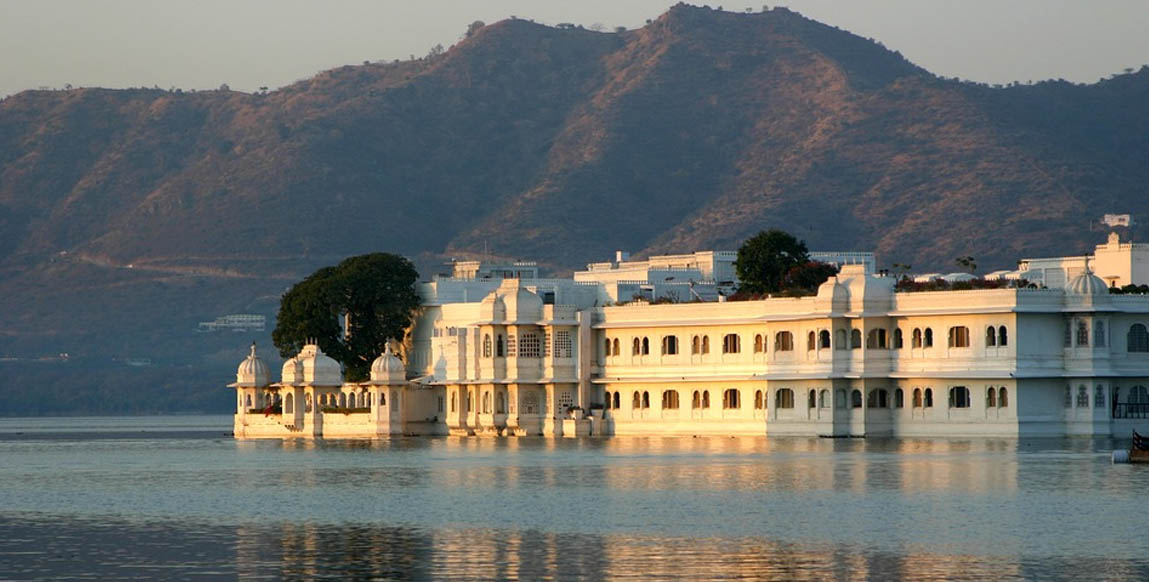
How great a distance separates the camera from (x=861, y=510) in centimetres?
5178

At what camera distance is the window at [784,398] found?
99562 millimetres

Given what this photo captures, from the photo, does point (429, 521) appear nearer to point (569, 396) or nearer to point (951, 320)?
point (951, 320)

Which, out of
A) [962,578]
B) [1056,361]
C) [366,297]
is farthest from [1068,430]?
[962,578]

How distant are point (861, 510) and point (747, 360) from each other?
50766 mm

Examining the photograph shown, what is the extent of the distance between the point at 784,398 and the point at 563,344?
14.5 m

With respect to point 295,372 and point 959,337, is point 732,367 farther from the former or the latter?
point 295,372

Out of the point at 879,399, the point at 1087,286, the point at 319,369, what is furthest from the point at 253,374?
the point at 1087,286

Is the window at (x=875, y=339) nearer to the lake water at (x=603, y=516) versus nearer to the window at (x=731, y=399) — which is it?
the window at (x=731, y=399)

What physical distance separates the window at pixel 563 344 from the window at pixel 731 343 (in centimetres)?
955

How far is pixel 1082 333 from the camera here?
9088cm

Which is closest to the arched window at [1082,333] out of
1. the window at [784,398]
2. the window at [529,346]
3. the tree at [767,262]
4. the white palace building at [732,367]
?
the white palace building at [732,367]

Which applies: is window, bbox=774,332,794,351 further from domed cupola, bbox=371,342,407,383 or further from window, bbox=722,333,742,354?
domed cupola, bbox=371,342,407,383

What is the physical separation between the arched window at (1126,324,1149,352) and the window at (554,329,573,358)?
29016 millimetres

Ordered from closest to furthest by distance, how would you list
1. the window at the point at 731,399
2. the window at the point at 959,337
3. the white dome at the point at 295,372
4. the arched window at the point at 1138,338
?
the arched window at the point at 1138,338, the window at the point at 959,337, the window at the point at 731,399, the white dome at the point at 295,372
